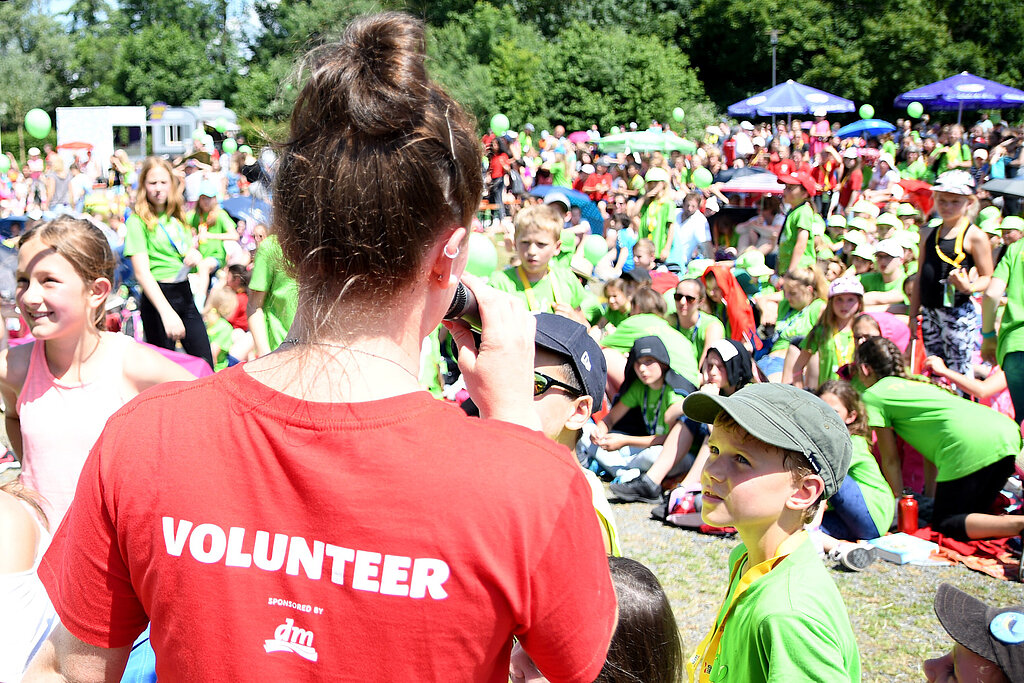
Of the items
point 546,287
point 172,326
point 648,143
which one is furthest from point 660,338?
point 648,143

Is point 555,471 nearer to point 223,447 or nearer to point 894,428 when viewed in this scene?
point 223,447

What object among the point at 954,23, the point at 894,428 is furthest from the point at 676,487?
the point at 954,23

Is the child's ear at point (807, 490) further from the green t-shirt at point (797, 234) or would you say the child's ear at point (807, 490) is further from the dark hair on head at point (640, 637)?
the green t-shirt at point (797, 234)

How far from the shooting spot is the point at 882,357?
552 cm

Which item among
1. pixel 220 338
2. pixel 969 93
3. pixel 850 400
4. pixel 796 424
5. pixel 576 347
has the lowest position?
pixel 220 338

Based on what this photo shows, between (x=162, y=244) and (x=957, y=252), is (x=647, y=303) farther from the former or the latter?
(x=162, y=244)

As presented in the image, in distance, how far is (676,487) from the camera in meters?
6.00

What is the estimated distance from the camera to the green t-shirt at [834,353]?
6.39 meters

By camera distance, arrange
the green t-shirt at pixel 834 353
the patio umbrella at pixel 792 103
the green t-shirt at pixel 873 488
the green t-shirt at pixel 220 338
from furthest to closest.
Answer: the patio umbrella at pixel 792 103 < the green t-shirt at pixel 220 338 < the green t-shirt at pixel 834 353 < the green t-shirt at pixel 873 488

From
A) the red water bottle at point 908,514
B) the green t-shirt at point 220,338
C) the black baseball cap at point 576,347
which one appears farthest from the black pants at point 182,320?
the black baseball cap at point 576,347

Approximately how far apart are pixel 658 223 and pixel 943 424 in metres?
6.18

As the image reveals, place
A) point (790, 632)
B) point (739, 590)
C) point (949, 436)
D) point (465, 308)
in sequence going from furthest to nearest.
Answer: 1. point (949, 436)
2. point (739, 590)
3. point (790, 632)
4. point (465, 308)

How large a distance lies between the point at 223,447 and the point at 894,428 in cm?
520

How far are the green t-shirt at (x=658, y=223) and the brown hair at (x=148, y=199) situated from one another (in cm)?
597
